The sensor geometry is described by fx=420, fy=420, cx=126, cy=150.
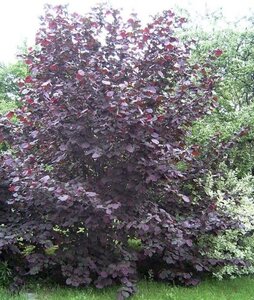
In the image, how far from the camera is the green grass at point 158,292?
4.34 m

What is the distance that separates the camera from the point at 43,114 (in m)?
5.00

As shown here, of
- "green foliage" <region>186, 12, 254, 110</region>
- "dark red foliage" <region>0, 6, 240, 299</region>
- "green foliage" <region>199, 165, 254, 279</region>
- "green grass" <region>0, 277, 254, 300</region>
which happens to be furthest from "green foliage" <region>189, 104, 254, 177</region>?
"green grass" <region>0, 277, 254, 300</region>

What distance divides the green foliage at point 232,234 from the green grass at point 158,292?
0.20m

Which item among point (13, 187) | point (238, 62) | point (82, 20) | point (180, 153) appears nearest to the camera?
point (13, 187)

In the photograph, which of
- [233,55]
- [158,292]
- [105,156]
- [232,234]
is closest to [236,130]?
[233,55]

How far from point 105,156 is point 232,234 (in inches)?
77.0

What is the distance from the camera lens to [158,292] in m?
4.66

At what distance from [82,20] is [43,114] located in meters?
1.22

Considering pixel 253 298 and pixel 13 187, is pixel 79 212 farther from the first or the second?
pixel 253 298


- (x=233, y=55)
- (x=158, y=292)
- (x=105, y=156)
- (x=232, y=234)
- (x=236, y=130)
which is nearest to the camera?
(x=158, y=292)

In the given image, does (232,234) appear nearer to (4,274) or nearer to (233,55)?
(4,274)

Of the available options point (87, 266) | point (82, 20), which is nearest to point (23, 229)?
point (87, 266)

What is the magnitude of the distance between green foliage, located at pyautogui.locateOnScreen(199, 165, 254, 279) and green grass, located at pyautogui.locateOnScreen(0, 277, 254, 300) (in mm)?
196

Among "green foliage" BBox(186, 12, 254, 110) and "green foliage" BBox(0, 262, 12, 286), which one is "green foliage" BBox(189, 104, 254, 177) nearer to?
"green foliage" BBox(186, 12, 254, 110)
